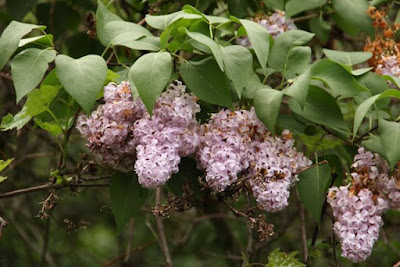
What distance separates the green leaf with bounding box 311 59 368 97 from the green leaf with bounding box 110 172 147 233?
446mm

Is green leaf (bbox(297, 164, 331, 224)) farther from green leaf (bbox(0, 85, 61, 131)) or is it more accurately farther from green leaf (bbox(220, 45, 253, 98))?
green leaf (bbox(0, 85, 61, 131))

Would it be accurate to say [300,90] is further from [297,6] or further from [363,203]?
[297,6]

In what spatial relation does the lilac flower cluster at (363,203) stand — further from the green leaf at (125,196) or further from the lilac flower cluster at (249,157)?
the green leaf at (125,196)

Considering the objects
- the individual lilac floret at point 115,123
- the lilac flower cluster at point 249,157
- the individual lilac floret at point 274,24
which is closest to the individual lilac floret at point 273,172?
the lilac flower cluster at point 249,157

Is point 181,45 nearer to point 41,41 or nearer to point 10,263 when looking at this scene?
point 41,41

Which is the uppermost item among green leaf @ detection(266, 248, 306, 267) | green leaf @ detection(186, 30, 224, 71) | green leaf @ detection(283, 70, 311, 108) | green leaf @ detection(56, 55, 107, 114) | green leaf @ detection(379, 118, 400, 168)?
green leaf @ detection(186, 30, 224, 71)

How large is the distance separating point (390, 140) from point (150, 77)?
48cm

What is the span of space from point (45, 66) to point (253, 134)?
17.3 inches

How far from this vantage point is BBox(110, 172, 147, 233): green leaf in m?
1.44

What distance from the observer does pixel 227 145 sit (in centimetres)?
132

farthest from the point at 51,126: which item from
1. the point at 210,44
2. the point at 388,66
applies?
the point at 388,66

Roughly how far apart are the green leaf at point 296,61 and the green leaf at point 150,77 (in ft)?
1.08

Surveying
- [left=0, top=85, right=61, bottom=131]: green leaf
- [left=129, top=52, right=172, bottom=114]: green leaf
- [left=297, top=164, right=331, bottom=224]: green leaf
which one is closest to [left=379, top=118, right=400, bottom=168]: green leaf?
[left=297, top=164, right=331, bottom=224]: green leaf

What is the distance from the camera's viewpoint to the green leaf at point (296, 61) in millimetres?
1476
